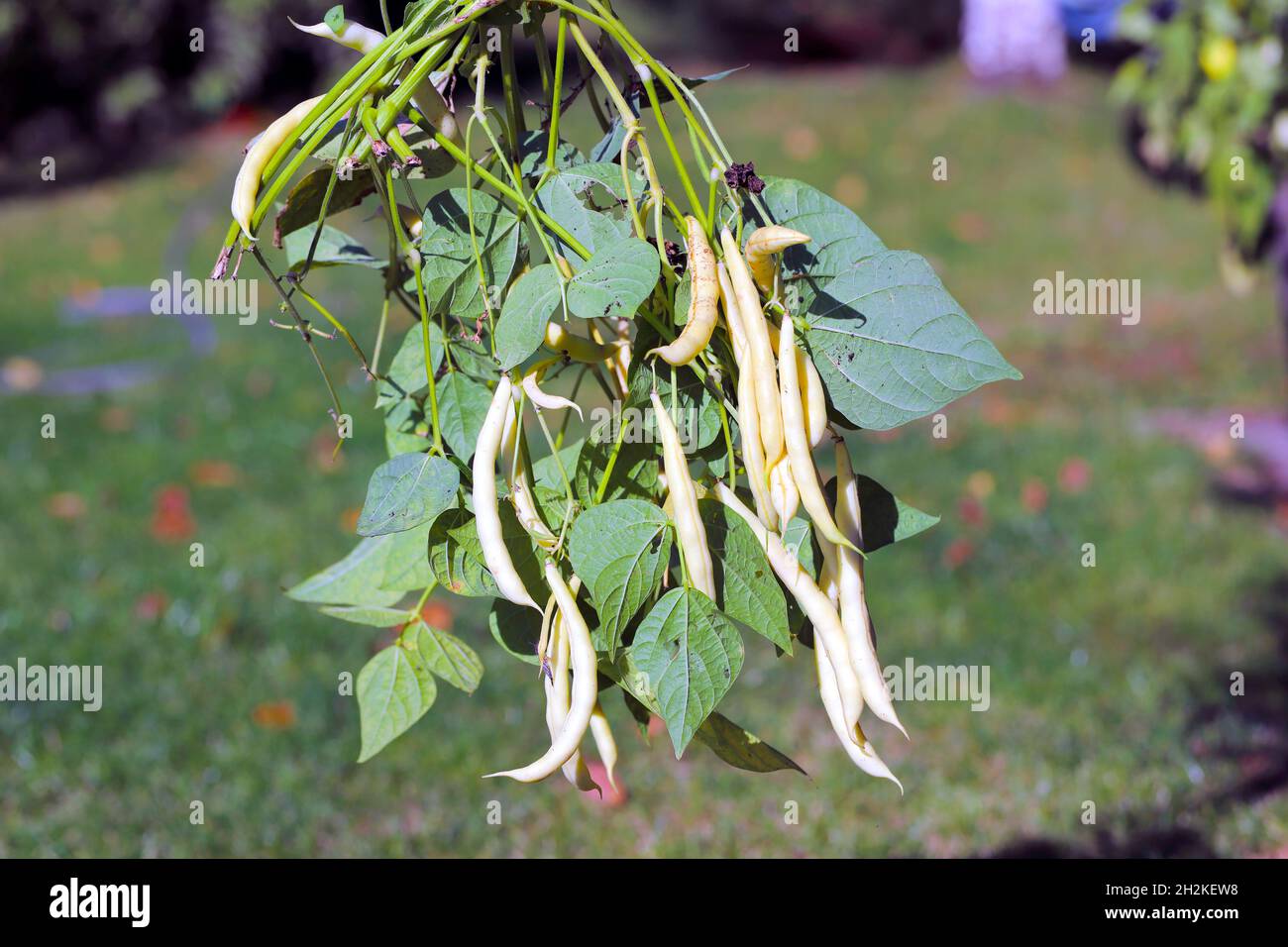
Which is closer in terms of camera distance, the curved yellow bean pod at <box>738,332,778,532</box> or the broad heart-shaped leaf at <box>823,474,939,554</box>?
the curved yellow bean pod at <box>738,332,778,532</box>

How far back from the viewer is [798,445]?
91 cm

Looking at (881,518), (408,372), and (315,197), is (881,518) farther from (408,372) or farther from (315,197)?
(315,197)

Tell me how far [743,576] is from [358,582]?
44 cm

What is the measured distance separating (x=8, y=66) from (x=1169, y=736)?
10.7m

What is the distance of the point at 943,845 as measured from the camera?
230 cm

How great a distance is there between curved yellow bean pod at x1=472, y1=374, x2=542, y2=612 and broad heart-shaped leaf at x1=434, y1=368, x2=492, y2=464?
71 millimetres

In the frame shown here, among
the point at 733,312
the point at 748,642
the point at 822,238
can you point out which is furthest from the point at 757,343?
the point at 748,642

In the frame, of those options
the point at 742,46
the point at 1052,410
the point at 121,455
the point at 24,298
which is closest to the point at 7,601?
the point at 121,455

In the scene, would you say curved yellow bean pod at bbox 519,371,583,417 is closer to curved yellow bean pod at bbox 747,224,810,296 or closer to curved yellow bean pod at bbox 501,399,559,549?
curved yellow bean pod at bbox 501,399,559,549

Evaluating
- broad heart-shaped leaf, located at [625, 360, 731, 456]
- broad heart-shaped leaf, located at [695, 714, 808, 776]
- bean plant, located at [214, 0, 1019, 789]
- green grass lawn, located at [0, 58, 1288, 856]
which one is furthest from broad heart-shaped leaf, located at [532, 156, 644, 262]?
green grass lawn, located at [0, 58, 1288, 856]

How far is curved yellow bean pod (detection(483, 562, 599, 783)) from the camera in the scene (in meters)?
0.96

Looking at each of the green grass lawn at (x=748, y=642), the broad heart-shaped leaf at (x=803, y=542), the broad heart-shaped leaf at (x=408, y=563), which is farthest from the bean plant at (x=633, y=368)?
the green grass lawn at (x=748, y=642)

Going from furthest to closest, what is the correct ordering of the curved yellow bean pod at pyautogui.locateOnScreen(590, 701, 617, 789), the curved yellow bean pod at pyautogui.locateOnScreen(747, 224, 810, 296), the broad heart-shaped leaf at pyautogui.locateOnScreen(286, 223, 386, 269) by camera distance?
1. the broad heart-shaped leaf at pyautogui.locateOnScreen(286, 223, 386, 269)
2. the curved yellow bean pod at pyautogui.locateOnScreen(590, 701, 617, 789)
3. the curved yellow bean pod at pyautogui.locateOnScreen(747, 224, 810, 296)
